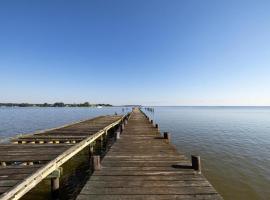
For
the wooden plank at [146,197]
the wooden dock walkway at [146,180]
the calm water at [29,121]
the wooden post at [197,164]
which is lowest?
the calm water at [29,121]

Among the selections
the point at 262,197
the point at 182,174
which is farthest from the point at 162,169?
the point at 262,197

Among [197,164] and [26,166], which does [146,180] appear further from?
[26,166]

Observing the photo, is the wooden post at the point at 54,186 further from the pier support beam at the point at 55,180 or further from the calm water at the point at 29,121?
the calm water at the point at 29,121

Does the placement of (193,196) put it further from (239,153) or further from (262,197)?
(239,153)

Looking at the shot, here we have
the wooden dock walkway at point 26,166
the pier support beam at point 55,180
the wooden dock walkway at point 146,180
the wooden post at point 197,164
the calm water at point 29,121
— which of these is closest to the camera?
the wooden dock walkway at point 146,180

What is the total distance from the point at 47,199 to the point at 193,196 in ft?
23.5

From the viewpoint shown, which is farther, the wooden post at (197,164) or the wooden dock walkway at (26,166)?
the wooden post at (197,164)

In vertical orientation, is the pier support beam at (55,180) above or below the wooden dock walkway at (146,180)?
below

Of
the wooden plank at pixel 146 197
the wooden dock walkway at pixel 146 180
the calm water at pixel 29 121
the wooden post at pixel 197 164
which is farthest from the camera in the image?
the calm water at pixel 29 121

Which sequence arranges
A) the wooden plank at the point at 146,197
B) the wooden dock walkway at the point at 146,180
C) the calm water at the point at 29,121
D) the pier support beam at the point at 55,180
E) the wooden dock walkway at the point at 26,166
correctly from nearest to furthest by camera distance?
1. the wooden plank at the point at 146,197
2. the wooden dock walkway at the point at 146,180
3. the wooden dock walkway at the point at 26,166
4. the pier support beam at the point at 55,180
5. the calm water at the point at 29,121

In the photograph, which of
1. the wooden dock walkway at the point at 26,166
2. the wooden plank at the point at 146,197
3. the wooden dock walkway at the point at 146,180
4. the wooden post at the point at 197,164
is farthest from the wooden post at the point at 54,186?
the wooden post at the point at 197,164

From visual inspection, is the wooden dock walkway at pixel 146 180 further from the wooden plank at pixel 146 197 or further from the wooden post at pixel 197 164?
the wooden post at pixel 197 164

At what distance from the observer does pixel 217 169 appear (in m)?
14.4

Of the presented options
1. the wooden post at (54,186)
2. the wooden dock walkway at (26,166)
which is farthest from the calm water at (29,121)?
the wooden post at (54,186)
